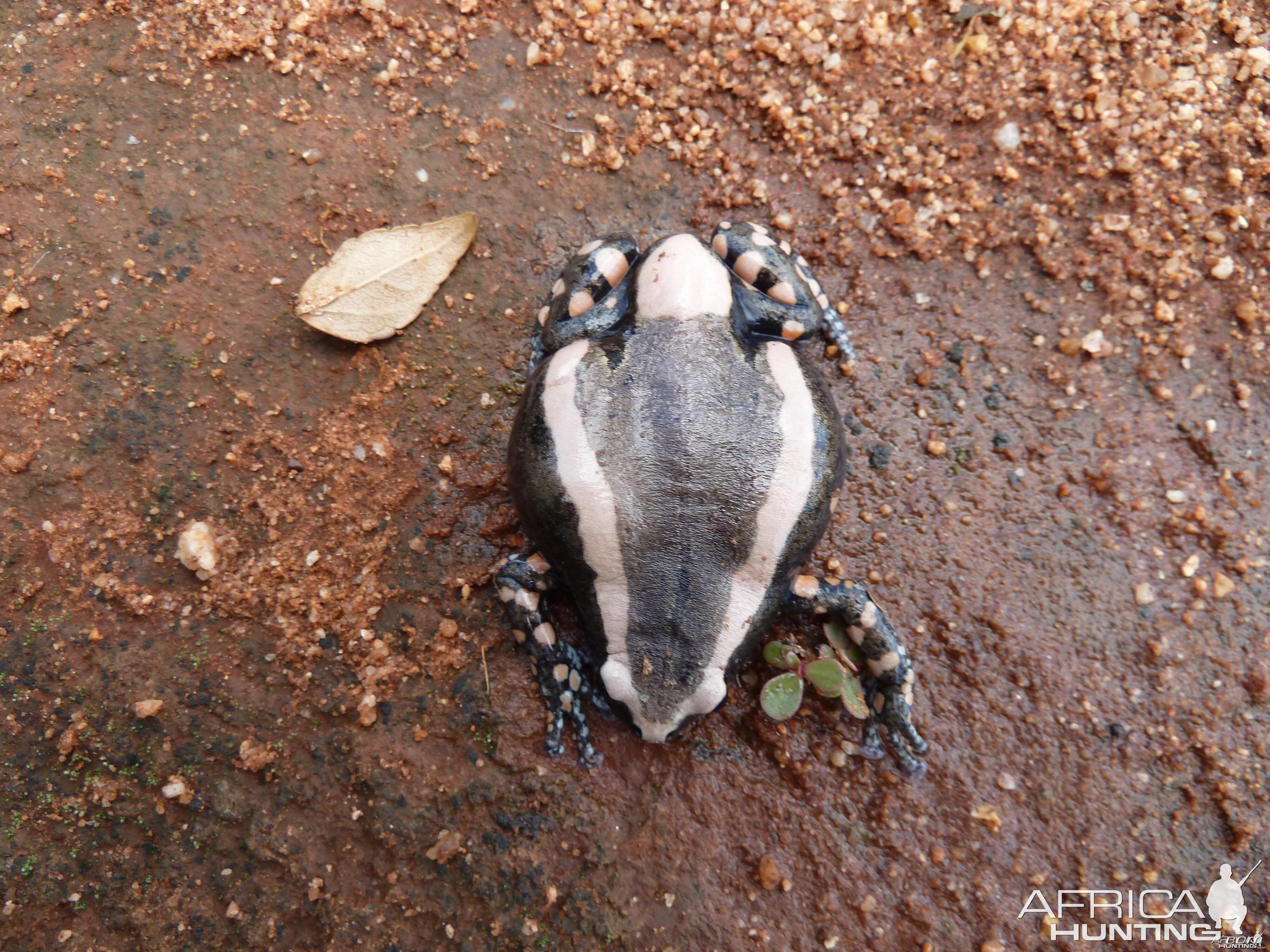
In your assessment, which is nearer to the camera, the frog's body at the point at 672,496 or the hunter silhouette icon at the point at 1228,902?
the frog's body at the point at 672,496

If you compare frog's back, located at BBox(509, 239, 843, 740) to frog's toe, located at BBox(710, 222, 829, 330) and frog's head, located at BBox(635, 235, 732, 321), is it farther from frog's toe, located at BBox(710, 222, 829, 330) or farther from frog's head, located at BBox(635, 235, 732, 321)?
frog's toe, located at BBox(710, 222, 829, 330)

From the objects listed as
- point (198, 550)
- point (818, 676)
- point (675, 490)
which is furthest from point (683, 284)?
point (198, 550)

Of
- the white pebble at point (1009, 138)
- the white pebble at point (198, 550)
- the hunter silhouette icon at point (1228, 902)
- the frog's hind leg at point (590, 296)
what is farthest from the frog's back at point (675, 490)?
the hunter silhouette icon at point (1228, 902)

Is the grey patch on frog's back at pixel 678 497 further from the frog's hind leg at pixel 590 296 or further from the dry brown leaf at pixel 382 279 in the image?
the dry brown leaf at pixel 382 279

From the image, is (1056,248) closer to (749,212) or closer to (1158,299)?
(1158,299)

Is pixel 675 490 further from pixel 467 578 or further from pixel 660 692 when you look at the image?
pixel 467 578

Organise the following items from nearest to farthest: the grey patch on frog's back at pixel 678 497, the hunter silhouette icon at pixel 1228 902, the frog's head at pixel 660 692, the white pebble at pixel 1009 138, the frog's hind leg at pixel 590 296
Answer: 1. the grey patch on frog's back at pixel 678 497
2. the frog's head at pixel 660 692
3. the hunter silhouette icon at pixel 1228 902
4. the frog's hind leg at pixel 590 296
5. the white pebble at pixel 1009 138

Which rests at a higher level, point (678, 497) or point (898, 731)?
point (678, 497)
